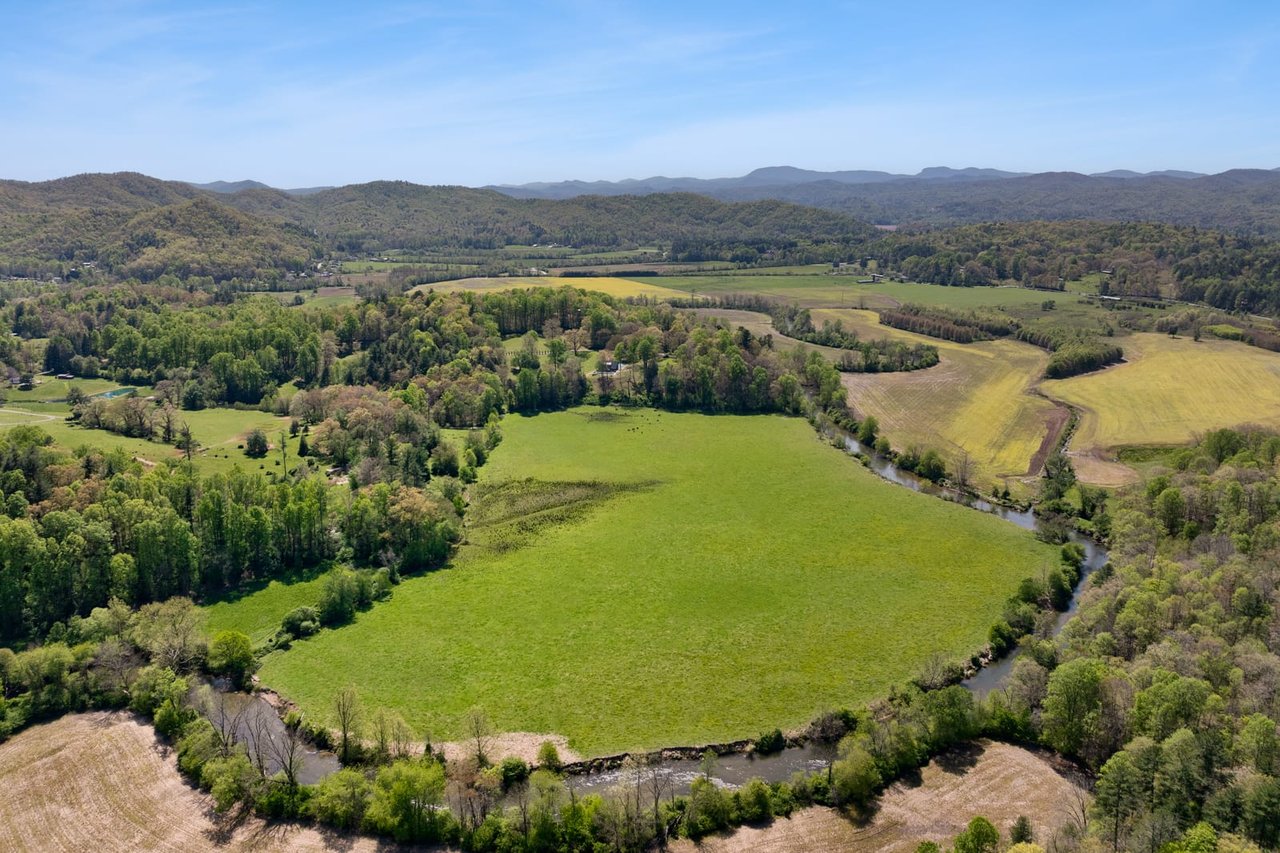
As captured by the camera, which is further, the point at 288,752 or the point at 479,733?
the point at 288,752

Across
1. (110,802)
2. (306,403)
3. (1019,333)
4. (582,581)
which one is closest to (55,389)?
(306,403)

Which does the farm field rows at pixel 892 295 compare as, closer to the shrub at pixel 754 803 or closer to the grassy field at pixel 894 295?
the grassy field at pixel 894 295

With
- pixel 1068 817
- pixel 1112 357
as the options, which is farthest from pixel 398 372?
pixel 1112 357

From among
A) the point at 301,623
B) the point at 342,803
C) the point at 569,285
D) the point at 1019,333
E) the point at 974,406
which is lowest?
the point at 342,803

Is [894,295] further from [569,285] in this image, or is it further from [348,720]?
[348,720]

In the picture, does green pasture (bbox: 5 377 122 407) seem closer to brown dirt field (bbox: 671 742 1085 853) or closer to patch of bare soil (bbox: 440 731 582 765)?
patch of bare soil (bbox: 440 731 582 765)

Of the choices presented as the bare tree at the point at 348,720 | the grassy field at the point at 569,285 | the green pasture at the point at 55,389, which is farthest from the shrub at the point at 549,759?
the grassy field at the point at 569,285

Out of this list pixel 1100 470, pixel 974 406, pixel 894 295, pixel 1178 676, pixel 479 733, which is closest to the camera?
pixel 1178 676
